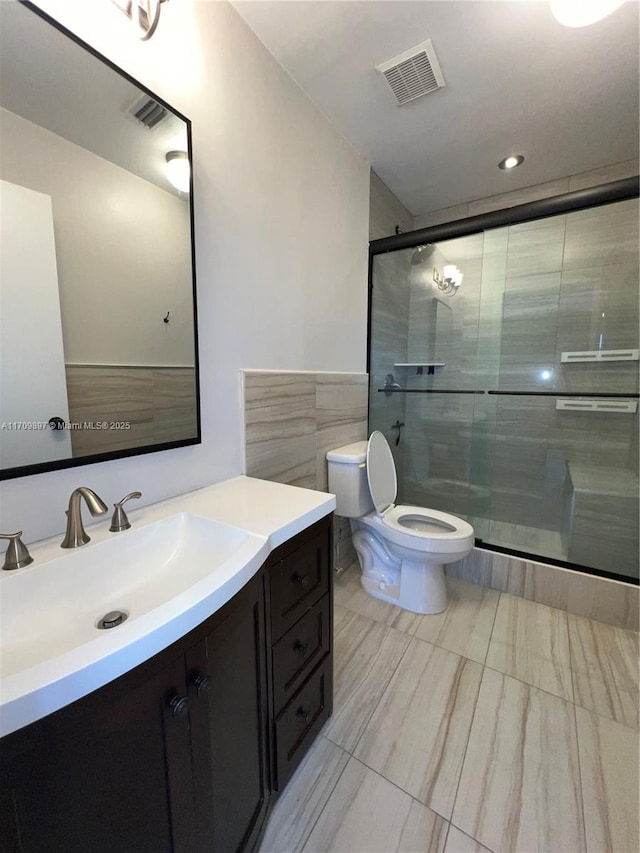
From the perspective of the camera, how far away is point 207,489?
1240mm

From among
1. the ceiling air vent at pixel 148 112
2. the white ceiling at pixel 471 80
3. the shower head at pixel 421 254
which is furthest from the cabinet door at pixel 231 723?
the shower head at pixel 421 254

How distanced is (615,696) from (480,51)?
8.58 feet

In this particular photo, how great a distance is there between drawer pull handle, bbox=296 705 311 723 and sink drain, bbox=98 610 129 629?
666mm

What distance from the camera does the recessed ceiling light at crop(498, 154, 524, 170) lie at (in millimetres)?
2121

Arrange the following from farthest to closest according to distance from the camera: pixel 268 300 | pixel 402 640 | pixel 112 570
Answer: pixel 402 640, pixel 268 300, pixel 112 570

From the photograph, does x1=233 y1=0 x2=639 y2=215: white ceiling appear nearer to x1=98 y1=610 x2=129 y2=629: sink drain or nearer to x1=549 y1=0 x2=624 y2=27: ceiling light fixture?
x1=549 y1=0 x2=624 y2=27: ceiling light fixture

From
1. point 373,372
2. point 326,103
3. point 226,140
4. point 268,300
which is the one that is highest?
point 326,103

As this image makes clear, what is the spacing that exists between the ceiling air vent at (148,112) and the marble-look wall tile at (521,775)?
2.18 metres

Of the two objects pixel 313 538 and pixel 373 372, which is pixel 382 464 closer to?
pixel 373 372

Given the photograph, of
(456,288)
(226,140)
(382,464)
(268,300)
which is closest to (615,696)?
(382,464)

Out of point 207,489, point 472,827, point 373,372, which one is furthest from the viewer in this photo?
point 373,372

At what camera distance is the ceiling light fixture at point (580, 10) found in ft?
3.71

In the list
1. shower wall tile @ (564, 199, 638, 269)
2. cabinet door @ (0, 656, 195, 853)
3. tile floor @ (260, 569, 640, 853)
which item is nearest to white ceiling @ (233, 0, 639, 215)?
shower wall tile @ (564, 199, 638, 269)

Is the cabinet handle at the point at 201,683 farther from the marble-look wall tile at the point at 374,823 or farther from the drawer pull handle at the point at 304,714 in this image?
the marble-look wall tile at the point at 374,823
